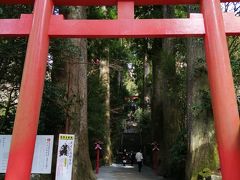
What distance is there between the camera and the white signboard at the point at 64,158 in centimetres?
923

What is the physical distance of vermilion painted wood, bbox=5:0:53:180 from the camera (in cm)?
563

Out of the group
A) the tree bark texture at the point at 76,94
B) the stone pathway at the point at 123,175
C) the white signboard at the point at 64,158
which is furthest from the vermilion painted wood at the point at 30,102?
the stone pathway at the point at 123,175

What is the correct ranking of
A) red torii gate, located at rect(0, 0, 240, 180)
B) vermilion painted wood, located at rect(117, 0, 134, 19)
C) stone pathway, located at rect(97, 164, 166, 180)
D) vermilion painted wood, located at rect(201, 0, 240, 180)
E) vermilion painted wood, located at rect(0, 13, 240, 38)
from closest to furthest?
vermilion painted wood, located at rect(201, 0, 240, 180) → red torii gate, located at rect(0, 0, 240, 180) → vermilion painted wood, located at rect(0, 13, 240, 38) → vermilion painted wood, located at rect(117, 0, 134, 19) → stone pathway, located at rect(97, 164, 166, 180)

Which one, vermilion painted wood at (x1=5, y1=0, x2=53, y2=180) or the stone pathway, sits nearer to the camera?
vermilion painted wood at (x1=5, y1=0, x2=53, y2=180)

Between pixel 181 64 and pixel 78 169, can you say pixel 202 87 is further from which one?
pixel 181 64

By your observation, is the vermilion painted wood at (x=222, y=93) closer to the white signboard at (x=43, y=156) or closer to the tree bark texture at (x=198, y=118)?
the white signboard at (x=43, y=156)

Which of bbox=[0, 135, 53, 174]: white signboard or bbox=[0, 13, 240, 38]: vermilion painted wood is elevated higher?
bbox=[0, 13, 240, 38]: vermilion painted wood

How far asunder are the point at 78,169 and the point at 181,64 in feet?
30.3

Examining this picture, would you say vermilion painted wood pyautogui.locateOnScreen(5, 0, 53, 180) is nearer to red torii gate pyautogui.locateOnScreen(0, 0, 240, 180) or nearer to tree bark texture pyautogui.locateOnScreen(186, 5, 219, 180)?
red torii gate pyautogui.locateOnScreen(0, 0, 240, 180)

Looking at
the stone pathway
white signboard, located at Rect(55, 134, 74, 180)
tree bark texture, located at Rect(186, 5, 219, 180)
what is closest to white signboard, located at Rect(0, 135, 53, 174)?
white signboard, located at Rect(55, 134, 74, 180)

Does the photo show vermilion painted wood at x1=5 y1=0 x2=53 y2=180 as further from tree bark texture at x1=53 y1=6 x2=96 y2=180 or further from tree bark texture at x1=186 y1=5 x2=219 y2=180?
tree bark texture at x1=186 y1=5 x2=219 y2=180

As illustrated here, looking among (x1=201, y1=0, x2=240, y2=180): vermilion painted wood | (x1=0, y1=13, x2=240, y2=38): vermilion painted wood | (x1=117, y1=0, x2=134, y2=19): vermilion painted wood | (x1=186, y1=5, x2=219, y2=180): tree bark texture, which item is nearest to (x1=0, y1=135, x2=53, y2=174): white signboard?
(x1=0, y1=13, x2=240, y2=38): vermilion painted wood

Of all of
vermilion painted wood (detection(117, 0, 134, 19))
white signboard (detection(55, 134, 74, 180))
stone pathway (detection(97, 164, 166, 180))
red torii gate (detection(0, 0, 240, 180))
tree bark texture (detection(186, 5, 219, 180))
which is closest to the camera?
red torii gate (detection(0, 0, 240, 180))

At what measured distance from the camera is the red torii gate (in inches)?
221
